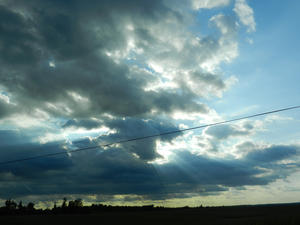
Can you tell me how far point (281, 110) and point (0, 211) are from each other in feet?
543

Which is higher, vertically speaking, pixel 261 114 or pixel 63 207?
pixel 261 114

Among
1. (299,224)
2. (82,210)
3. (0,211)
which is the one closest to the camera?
(299,224)

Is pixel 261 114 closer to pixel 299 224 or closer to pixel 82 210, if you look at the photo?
pixel 299 224

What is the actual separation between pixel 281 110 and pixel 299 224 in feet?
57.9

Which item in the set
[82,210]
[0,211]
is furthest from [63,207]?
[0,211]

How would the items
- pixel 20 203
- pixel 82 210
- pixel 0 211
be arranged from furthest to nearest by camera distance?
pixel 20 203
pixel 82 210
pixel 0 211

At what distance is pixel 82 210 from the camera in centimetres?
16075

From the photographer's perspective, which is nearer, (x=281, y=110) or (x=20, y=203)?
(x=281, y=110)

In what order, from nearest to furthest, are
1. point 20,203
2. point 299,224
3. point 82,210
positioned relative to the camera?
point 299,224 < point 82,210 < point 20,203

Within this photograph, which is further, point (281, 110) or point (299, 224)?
point (299, 224)

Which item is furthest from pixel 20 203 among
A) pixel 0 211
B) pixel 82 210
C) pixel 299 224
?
pixel 299 224

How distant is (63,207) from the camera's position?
529 feet

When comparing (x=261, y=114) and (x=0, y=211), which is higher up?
(x=261, y=114)

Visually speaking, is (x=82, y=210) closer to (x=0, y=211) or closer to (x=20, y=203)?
(x=0, y=211)
